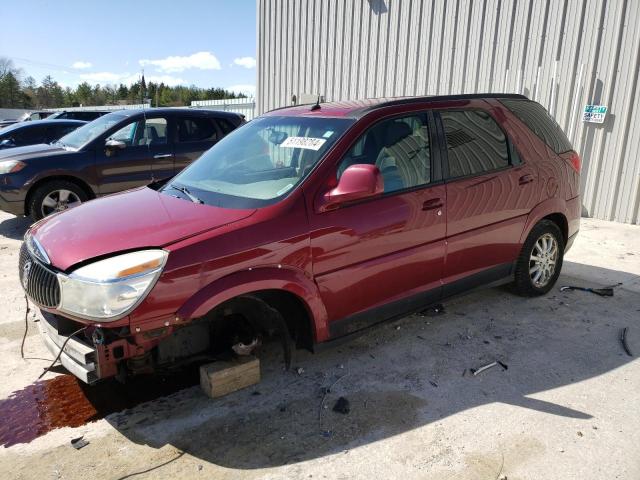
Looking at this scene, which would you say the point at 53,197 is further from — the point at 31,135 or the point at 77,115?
the point at 77,115

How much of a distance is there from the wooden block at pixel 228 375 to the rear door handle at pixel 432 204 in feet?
5.24

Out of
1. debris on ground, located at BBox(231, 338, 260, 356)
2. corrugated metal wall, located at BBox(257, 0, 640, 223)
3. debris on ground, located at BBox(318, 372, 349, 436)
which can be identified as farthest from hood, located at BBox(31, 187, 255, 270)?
corrugated metal wall, located at BBox(257, 0, 640, 223)

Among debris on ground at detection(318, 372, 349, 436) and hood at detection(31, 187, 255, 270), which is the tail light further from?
hood at detection(31, 187, 255, 270)

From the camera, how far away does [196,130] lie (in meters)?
8.23

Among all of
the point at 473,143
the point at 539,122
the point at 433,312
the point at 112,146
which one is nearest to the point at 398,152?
the point at 473,143

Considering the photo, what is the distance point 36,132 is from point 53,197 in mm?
5774

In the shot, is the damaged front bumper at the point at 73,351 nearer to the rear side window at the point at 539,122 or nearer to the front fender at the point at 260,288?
the front fender at the point at 260,288

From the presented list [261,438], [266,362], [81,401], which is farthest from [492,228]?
[81,401]

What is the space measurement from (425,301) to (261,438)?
165 cm

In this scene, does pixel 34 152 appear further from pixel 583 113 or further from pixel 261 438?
pixel 583 113

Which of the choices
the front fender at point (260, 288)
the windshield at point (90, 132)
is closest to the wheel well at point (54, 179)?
the windshield at point (90, 132)

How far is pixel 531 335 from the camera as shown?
4.11m

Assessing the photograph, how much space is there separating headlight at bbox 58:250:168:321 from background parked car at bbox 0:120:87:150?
10003 mm

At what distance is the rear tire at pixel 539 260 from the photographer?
460cm
